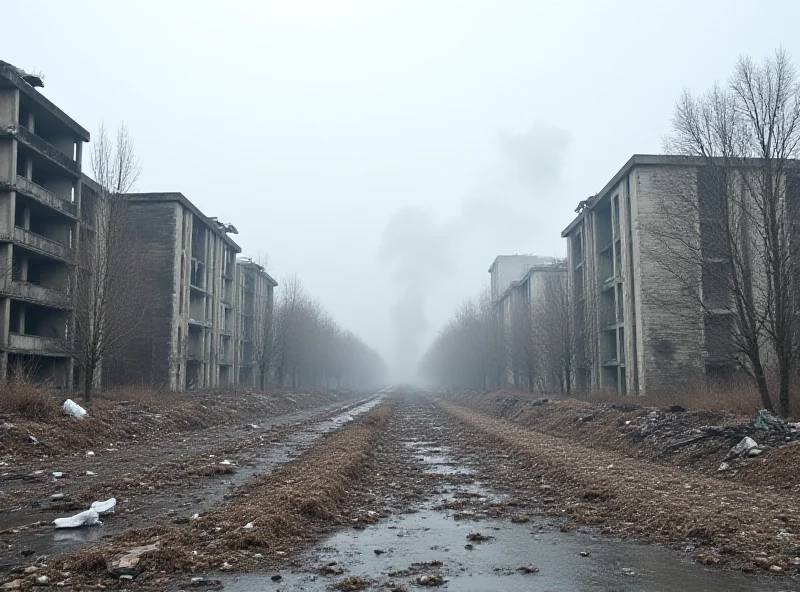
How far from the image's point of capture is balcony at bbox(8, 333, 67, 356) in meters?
28.5

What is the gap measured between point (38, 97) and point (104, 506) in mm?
28051

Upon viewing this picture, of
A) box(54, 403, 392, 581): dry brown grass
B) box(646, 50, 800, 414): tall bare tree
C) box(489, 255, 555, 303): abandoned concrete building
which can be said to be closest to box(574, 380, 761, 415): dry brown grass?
box(646, 50, 800, 414): tall bare tree

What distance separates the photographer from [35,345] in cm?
3033

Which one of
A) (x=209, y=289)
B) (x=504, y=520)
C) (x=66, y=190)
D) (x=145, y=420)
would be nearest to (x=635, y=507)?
(x=504, y=520)

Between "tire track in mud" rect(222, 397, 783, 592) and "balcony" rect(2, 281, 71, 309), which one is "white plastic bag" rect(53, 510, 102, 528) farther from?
"balcony" rect(2, 281, 71, 309)

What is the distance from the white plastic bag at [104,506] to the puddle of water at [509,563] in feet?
11.6

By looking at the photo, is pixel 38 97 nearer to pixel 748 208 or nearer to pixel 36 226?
pixel 36 226

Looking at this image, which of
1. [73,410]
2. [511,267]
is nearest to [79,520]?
[73,410]

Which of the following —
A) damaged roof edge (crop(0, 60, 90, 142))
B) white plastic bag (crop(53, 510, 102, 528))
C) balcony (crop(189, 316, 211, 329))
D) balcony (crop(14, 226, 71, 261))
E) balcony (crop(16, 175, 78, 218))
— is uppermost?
damaged roof edge (crop(0, 60, 90, 142))

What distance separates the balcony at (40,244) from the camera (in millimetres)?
29141

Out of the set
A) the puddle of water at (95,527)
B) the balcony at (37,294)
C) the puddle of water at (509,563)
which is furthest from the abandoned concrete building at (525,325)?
the puddle of water at (509,563)

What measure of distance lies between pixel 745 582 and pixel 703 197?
1589 centimetres

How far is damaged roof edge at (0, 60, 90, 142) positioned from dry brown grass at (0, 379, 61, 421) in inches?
658

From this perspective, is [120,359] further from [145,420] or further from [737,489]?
[737,489]
